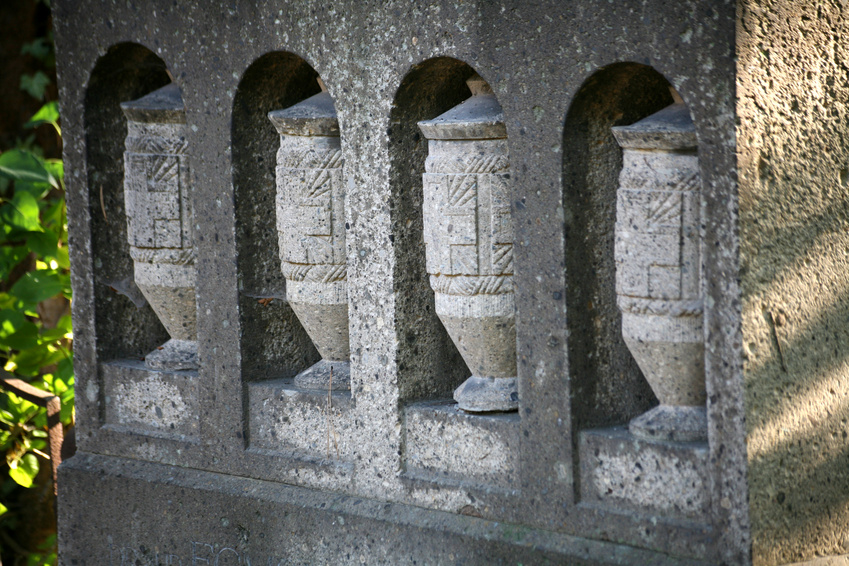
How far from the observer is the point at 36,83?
646 cm

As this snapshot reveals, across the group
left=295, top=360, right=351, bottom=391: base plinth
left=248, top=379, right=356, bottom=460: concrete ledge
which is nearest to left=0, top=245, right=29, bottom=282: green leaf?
left=248, top=379, right=356, bottom=460: concrete ledge

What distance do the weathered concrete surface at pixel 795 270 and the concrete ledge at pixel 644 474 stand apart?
0.17 m

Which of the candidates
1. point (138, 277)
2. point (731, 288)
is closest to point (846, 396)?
point (731, 288)

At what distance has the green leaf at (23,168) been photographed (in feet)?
14.4

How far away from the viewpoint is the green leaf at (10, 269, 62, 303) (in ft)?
14.5

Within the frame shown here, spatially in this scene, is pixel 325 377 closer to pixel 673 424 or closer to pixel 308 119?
pixel 308 119

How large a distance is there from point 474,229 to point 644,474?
0.79m

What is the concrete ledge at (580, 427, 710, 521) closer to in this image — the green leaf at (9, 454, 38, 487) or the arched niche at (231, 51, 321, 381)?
the arched niche at (231, 51, 321, 381)

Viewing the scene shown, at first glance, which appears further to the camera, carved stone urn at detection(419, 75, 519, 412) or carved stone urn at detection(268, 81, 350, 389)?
carved stone urn at detection(268, 81, 350, 389)

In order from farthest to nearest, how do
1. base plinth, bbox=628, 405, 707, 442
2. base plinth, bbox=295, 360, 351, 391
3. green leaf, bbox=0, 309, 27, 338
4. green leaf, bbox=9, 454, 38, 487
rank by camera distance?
green leaf, bbox=9, 454, 38, 487
green leaf, bbox=0, 309, 27, 338
base plinth, bbox=295, 360, 351, 391
base plinth, bbox=628, 405, 707, 442

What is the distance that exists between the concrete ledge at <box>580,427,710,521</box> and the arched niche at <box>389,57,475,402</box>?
0.61 m

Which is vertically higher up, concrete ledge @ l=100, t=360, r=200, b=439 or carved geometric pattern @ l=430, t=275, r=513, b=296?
carved geometric pattern @ l=430, t=275, r=513, b=296

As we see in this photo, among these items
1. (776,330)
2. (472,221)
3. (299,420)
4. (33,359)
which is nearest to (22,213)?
(33,359)

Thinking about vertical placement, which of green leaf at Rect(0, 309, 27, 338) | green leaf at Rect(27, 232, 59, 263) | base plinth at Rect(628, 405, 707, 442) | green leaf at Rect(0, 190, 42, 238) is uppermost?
green leaf at Rect(0, 190, 42, 238)
